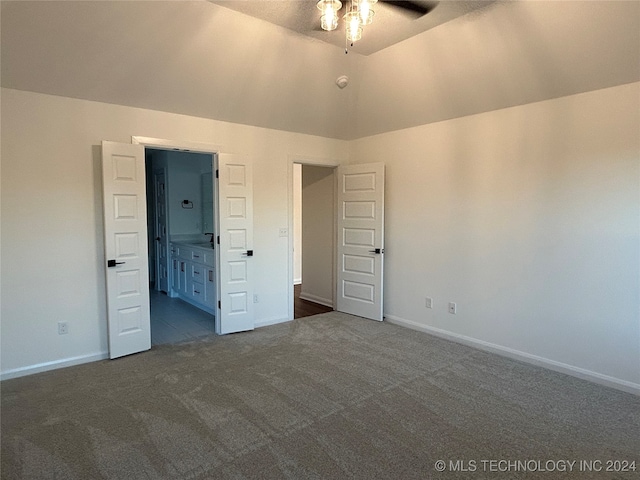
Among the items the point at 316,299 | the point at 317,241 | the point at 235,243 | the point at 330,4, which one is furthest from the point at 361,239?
the point at 330,4

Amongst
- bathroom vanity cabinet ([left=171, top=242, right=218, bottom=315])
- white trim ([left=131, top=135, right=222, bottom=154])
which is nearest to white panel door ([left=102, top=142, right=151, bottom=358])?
white trim ([left=131, top=135, right=222, bottom=154])

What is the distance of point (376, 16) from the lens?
301 cm

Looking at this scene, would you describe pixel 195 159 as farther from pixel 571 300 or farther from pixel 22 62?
pixel 571 300

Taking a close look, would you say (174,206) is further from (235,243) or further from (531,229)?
(531,229)

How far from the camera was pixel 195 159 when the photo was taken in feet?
21.7

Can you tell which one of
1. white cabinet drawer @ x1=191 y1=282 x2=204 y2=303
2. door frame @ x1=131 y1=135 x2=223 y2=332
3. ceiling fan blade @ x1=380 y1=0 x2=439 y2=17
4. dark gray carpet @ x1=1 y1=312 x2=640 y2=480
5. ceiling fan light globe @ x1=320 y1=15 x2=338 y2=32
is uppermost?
ceiling fan blade @ x1=380 y1=0 x2=439 y2=17

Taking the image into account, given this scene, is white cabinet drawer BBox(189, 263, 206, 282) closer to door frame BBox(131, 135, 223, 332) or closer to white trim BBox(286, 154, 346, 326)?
door frame BBox(131, 135, 223, 332)

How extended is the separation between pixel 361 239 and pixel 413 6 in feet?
9.29

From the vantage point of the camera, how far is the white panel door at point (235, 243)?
4250mm

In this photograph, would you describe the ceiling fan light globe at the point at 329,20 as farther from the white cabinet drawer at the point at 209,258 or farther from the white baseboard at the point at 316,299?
the white baseboard at the point at 316,299

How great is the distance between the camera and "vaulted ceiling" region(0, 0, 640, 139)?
2.73 m

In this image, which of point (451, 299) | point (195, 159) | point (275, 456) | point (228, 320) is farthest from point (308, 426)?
point (195, 159)

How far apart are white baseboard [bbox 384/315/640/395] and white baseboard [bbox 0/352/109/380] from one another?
3.40 m

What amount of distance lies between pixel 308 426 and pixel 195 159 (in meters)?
5.37
